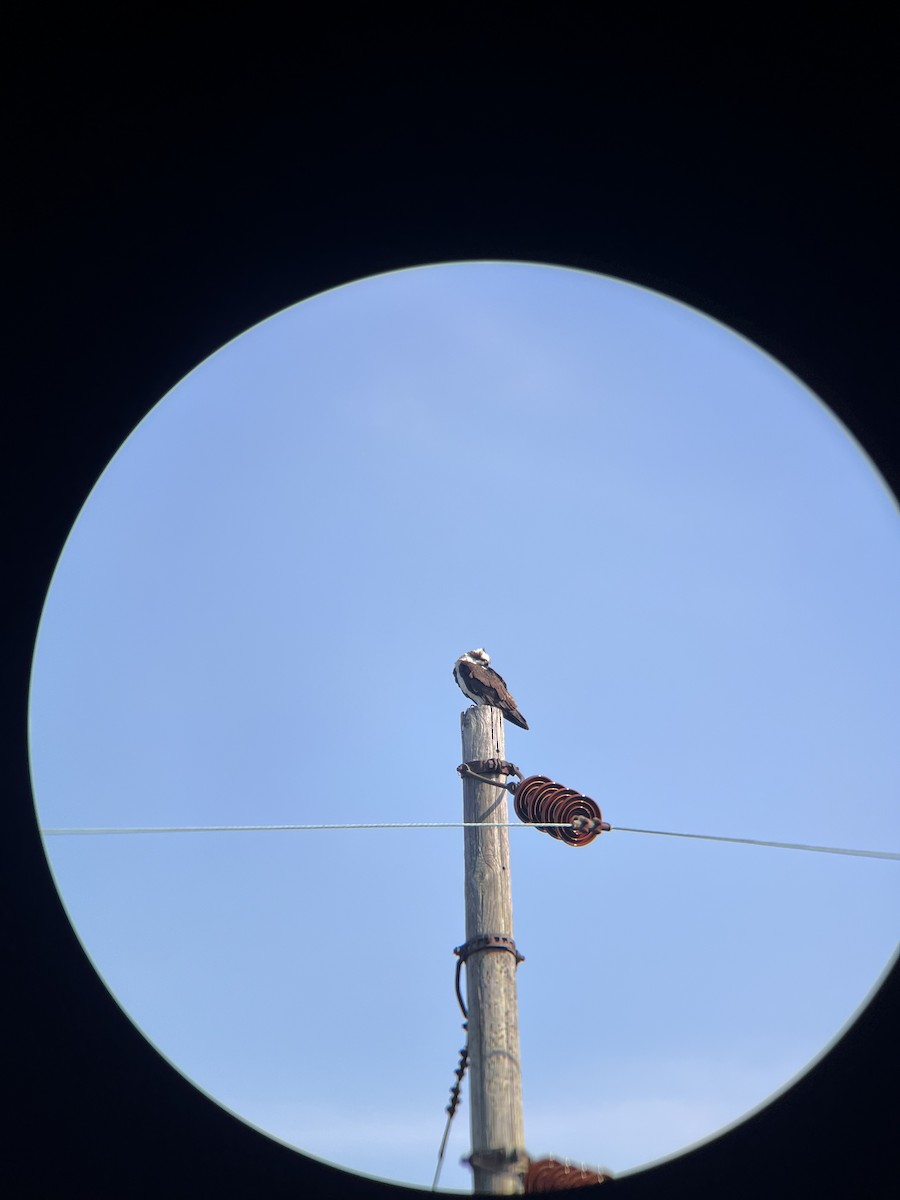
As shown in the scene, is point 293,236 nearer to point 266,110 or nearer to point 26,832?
point 266,110

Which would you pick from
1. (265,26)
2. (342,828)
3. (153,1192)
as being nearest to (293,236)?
(265,26)

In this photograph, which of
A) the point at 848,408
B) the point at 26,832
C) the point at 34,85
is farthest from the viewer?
the point at 848,408

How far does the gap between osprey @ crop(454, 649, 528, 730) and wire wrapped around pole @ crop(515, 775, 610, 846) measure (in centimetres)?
57

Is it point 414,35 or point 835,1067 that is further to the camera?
point 835,1067

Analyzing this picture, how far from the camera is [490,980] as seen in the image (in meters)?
5.04

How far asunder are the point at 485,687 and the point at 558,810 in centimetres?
86

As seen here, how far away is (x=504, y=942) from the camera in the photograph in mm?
5141

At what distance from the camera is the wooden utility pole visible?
463 centimetres

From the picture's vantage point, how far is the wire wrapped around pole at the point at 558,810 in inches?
217

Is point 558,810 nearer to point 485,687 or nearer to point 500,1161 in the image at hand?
point 485,687

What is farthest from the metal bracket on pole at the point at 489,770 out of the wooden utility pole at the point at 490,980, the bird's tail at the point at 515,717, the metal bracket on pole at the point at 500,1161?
the metal bracket on pole at the point at 500,1161

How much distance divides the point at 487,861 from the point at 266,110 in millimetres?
3404

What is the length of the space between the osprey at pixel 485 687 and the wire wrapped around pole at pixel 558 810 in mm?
568

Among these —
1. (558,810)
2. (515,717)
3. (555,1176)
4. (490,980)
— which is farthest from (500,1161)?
(515,717)
